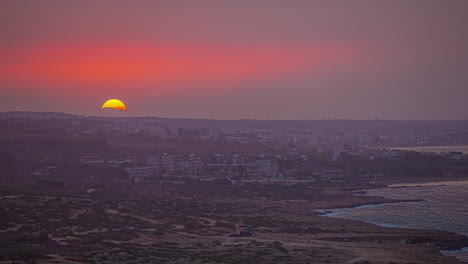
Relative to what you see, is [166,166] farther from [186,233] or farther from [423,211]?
[186,233]

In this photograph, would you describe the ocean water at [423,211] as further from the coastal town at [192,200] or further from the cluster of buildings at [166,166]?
the cluster of buildings at [166,166]

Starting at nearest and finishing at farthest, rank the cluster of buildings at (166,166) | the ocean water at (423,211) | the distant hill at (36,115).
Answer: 1. the ocean water at (423,211)
2. the cluster of buildings at (166,166)
3. the distant hill at (36,115)

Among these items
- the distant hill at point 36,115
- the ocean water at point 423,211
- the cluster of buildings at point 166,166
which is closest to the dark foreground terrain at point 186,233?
the ocean water at point 423,211

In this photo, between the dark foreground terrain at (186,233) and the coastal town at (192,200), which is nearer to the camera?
the dark foreground terrain at (186,233)

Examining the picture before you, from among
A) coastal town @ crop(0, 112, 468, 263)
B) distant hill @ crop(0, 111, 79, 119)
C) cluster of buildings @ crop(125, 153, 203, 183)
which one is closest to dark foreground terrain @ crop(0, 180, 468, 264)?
coastal town @ crop(0, 112, 468, 263)

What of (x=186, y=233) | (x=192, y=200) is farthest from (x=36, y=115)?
(x=186, y=233)

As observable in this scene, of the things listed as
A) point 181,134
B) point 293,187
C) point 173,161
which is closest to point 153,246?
point 293,187

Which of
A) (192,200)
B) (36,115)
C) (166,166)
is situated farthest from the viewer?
(36,115)
